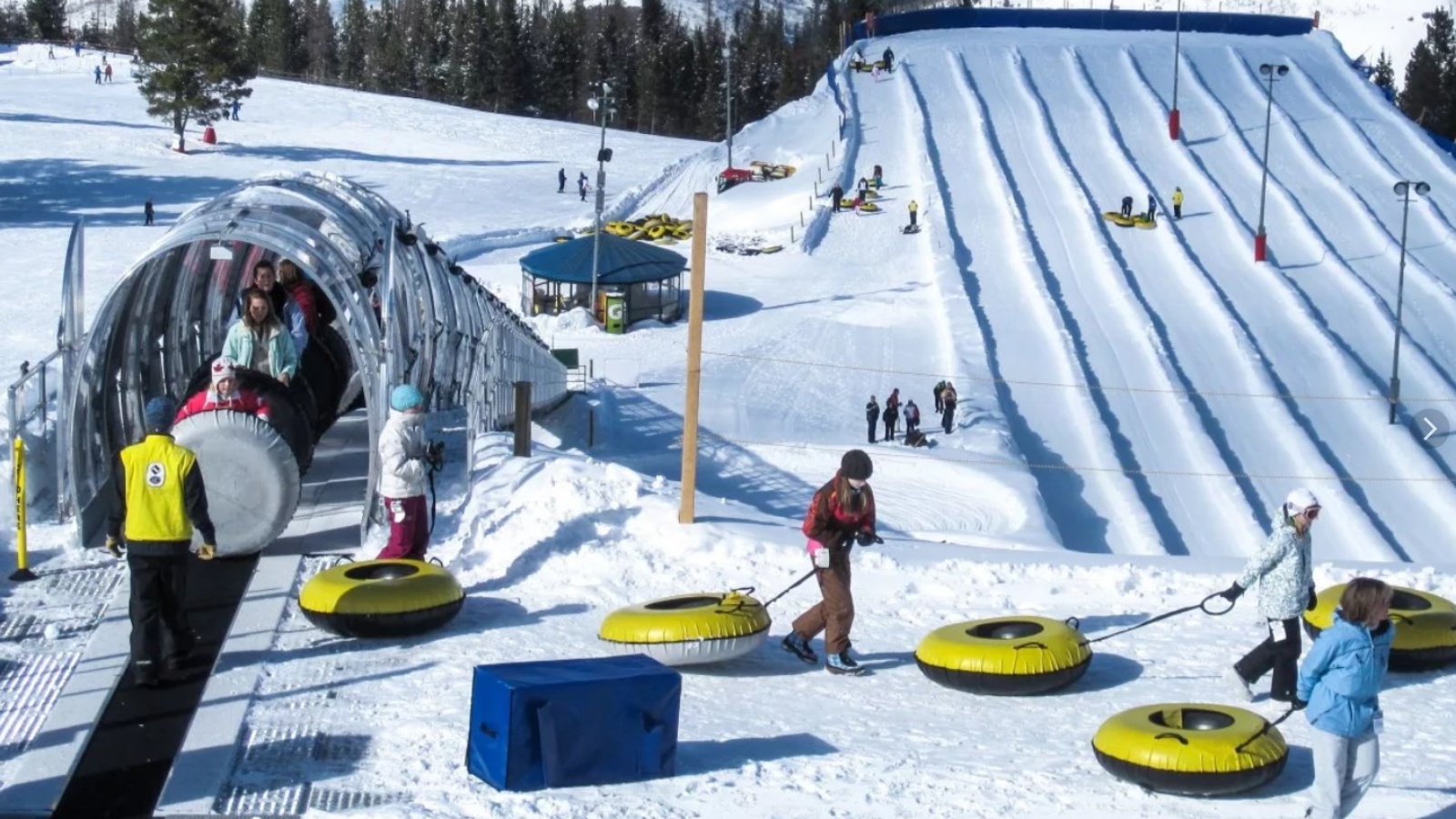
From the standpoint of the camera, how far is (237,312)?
15859 mm

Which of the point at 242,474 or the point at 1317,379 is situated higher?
the point at 242,474

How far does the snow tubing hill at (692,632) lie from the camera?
899 centimetres

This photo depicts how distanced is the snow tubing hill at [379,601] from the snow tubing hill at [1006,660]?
2.63 m

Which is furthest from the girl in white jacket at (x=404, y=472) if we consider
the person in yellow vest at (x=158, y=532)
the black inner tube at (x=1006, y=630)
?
the black inner tube at (x=1006, y=630)

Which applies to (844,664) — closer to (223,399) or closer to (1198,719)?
(1198,719)

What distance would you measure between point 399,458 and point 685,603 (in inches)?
82.4

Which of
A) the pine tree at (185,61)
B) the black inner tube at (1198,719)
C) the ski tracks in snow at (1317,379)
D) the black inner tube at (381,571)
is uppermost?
the pine tree at (185,61)

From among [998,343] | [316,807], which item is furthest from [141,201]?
[316,807]

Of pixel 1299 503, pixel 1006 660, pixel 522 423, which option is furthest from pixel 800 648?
pixel 522 423

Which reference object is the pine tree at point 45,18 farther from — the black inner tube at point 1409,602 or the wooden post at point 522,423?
the black inner tube at point 1409,602

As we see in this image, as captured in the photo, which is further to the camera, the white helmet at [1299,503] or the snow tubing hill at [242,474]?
the snow tubing hill at [242,474]

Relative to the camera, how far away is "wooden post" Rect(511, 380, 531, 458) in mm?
14102

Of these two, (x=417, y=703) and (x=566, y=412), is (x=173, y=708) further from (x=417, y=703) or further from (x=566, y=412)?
(x=566, y=412)

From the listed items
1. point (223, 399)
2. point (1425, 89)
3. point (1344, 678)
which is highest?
point (1425, 89)
